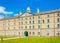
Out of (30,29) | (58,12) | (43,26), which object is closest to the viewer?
(58,12)

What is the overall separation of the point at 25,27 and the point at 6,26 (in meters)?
15.2

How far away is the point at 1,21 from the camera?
85.4m

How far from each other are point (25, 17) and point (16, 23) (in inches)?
292

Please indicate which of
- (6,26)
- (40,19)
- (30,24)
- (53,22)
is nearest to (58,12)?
(53,22)

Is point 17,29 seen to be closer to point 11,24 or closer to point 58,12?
point 11,24

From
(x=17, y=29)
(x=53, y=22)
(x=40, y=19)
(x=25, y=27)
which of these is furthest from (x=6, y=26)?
(x=53, y=22)

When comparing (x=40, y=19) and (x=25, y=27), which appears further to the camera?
(x=25, y=27)

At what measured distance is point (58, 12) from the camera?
60.0 m

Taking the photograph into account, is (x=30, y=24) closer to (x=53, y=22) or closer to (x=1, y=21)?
(x=53, y=22)

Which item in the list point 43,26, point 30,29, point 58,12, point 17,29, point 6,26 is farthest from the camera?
point 6,26

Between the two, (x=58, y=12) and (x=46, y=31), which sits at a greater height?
(x=58, y=12)

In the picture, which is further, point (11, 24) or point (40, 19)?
point (11, 24)

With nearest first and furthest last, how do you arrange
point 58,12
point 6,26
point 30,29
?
point 58,12, point 30,29, point 6,26

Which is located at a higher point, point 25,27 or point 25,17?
point 25,17
